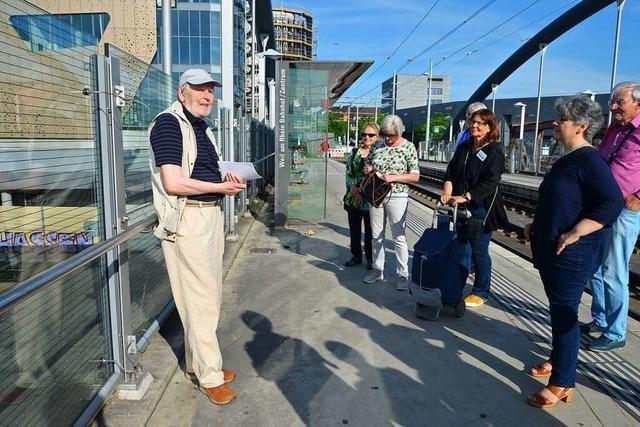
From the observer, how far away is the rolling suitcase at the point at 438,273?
436 cm

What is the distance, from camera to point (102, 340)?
2926 mm

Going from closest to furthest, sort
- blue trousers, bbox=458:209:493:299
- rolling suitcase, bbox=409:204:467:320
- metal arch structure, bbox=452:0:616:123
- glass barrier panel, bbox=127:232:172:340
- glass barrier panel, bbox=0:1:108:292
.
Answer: glass barrier panel, bbox=0:1:108:292
glass barrier panel, bbox=127:232:172:340
rolling suitcase, bbox=409:204:467:320
blue trousers, bbox=458:209:493:299
metal arch structure, bbox=452:0:616:123

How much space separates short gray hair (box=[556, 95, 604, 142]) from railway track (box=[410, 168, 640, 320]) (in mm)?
2846

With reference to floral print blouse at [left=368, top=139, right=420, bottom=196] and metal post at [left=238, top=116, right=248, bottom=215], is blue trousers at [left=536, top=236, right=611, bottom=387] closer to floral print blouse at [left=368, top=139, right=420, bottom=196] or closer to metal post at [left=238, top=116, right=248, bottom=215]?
floral print blouse at [left=368, top=139, right=420, bottom=196]

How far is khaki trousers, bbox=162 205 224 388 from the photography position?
114 inches

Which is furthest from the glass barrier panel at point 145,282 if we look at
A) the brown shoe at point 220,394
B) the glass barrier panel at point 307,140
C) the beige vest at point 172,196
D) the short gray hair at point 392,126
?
the glass barrier panel at point 307,140

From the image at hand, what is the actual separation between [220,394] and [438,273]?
7.32ft

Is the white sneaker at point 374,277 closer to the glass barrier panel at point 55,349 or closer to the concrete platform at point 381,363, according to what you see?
the concrete platform at point 381,363

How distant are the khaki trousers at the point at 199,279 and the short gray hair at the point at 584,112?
2.34 metres

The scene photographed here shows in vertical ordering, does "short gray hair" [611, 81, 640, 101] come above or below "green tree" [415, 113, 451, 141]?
below

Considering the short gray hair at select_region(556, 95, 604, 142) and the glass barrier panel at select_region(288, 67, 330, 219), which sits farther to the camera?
the glass barrier panel at select_region(288, 67, 330, 219)

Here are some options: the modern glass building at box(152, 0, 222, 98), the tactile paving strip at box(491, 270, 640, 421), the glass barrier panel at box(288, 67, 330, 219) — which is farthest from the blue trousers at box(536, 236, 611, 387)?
the modern glass building at box(152, 0, 222, 98)

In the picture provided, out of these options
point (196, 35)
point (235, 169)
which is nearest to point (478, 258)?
point (235, 169)

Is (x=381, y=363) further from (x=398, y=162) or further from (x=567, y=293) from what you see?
(x=398, y=162)
